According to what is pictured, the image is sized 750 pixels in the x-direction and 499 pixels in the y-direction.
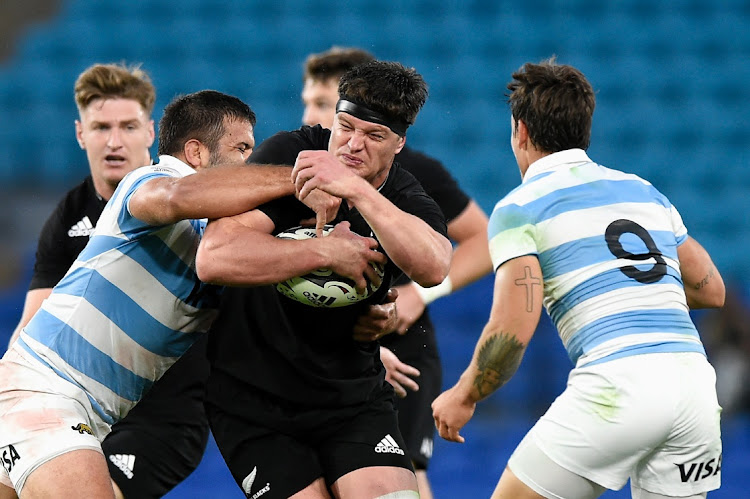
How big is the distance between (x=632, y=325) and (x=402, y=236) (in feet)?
2.85

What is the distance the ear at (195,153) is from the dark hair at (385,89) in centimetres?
62

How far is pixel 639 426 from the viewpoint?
11.6 ft

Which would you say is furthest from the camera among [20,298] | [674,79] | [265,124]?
[674,79]

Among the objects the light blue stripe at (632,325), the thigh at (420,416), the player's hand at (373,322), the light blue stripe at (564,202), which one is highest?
the light blue stripe at (564,202)

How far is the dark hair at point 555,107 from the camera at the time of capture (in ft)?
12.8

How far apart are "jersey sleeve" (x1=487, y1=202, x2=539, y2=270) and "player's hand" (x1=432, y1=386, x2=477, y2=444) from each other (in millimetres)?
510

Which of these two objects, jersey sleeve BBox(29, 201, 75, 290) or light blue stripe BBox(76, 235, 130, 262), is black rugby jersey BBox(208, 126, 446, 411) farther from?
jersey sleeve BBox(29, 201, 75, 290)

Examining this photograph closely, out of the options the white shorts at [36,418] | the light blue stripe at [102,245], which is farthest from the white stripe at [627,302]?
the white shorts at [36,418]

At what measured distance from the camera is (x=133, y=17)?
11.3 metres

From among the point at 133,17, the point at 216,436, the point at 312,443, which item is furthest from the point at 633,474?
the point at 133,17

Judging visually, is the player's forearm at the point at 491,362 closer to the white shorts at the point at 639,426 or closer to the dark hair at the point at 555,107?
the white shorts at the point at 639,426

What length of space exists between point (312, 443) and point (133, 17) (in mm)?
8487

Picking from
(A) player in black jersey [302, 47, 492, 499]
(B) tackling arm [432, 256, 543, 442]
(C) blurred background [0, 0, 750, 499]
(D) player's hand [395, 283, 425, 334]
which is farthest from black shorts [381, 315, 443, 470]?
(C) blurred background [0, 0, 750, 499]

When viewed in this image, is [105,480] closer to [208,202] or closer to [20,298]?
[208,202]
